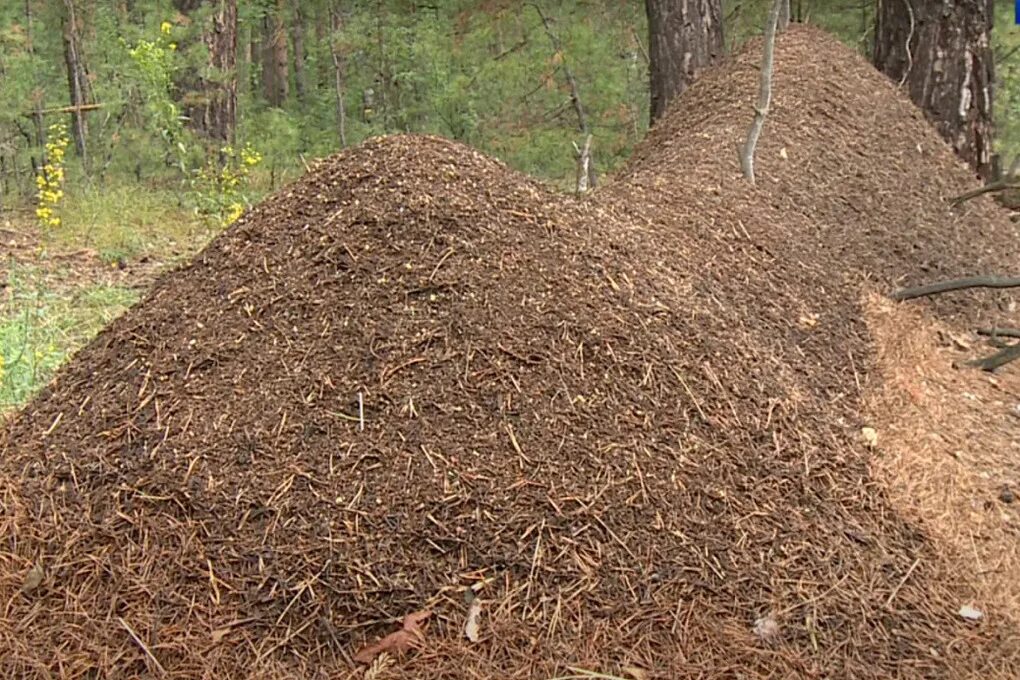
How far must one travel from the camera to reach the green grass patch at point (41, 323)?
4041 millimetres

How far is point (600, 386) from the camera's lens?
2668 millimetres

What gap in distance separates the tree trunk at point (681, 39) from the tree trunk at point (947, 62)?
1.05m

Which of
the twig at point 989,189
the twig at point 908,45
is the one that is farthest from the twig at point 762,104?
the twig at point 908,45

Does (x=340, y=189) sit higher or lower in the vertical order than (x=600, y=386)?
higher

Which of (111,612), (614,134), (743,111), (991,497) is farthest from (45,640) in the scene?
(614,134)

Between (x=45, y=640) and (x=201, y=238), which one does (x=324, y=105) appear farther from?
(x=45, y=640)

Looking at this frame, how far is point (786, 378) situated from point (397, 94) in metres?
8.80

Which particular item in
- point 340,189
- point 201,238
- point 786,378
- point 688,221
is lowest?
point 201,238

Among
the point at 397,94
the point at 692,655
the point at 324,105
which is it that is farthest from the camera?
the point at 324,105

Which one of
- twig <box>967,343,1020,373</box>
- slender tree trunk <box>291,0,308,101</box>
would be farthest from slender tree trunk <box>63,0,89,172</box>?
twig <box>967,343,1020,373</box>

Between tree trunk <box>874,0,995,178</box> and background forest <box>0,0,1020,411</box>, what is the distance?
5.69 ft

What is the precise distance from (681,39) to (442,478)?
4.56 meters

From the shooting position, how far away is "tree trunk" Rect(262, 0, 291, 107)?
15164 mm

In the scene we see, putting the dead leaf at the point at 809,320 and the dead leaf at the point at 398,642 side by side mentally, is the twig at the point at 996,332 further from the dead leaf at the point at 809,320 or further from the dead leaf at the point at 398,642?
the dead leaf at the point at 398,642
